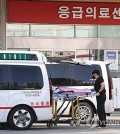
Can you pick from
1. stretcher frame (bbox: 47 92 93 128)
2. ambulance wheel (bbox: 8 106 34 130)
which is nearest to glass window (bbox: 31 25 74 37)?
stretcher frame (bbox: 47 92 93 128)

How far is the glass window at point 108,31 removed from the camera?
71.8 feet

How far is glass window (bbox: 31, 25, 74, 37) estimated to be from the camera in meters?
21.6

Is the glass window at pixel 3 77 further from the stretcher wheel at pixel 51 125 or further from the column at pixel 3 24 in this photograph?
the column at pixel 3 24

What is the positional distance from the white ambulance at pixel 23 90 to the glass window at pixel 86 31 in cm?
905

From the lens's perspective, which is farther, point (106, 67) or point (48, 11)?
point (48, 11)

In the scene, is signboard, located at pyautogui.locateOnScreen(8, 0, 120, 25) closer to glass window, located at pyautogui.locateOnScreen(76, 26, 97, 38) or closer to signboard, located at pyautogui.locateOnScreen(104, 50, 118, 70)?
glass window, located at pyautogui.locateOnScreen(76, 26, 97, 38)

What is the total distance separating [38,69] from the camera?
1293 cm

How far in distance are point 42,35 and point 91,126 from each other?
8652mm

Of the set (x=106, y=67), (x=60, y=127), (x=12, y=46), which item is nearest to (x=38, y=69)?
(x=60, y=127)

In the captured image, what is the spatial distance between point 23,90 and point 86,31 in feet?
31.8

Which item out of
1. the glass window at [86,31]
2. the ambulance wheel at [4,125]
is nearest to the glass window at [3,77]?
A: the ambulance wheel at [4,125]

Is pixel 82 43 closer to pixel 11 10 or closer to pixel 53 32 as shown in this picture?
pixel 53 32

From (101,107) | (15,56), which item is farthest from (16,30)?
(101,107)

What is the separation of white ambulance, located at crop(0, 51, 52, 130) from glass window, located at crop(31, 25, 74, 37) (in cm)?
872
